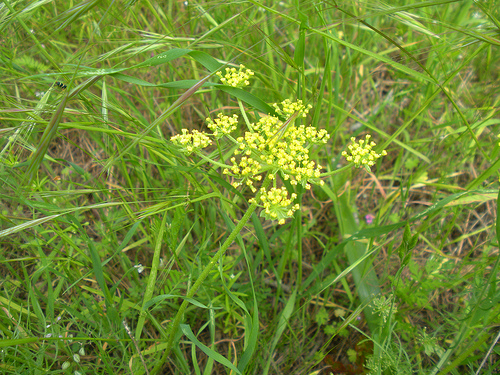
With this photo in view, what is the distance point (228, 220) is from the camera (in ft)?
4.96

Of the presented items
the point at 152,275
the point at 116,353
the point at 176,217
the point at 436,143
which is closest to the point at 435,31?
the point at 436,143

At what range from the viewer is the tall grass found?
1325 millimetres

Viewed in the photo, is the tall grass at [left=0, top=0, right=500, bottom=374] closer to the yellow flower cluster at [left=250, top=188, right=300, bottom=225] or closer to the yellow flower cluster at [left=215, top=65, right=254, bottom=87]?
the yellow flower cluster at [left=215, top=65, right=254, bottom=87]

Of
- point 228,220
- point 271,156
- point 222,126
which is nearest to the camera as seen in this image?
point 271,156

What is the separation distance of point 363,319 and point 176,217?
1.46 m

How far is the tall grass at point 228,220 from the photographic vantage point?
1325mm

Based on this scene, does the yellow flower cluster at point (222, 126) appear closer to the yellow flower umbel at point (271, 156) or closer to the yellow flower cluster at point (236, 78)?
the yellow flower umbel at point (271, 156)

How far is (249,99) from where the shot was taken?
1379 mm

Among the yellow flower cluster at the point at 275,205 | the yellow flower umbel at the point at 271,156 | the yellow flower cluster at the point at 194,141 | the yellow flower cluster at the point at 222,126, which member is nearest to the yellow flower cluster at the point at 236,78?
the yellow flower umbel at the point at 271,156

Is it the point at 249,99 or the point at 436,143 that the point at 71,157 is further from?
the point at 436,143

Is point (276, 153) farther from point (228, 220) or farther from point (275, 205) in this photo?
point (228, 220)

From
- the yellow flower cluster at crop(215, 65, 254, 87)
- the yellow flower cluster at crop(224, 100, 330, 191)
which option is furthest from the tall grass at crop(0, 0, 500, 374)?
the yellow flower cluster at crop(224, 100, 330, 191)

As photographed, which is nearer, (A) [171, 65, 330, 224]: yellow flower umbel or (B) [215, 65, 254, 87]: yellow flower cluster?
(A) [171, 65, 330, 224]: yellow flower umbel

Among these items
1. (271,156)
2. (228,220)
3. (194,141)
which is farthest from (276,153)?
(228,220)
